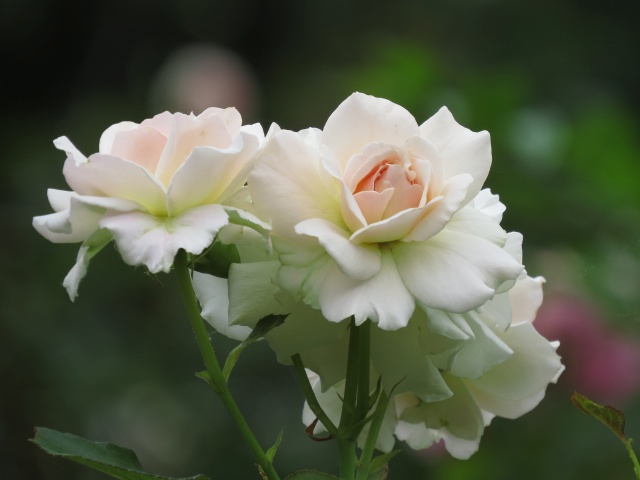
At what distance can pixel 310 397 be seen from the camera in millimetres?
481

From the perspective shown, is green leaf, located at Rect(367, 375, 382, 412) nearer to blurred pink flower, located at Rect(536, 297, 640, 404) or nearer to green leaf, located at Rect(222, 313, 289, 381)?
green leaf, located at Rect(222, 313, 289, 381)

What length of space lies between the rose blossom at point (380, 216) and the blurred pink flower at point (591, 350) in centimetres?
92

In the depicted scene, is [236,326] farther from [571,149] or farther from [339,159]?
[571,149]

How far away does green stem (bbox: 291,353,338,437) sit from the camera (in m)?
0.48

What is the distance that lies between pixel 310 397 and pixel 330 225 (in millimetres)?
81

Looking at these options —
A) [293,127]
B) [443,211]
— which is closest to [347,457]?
[443,211]

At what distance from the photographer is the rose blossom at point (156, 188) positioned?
0.43 meters

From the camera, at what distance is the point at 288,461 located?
1815mm

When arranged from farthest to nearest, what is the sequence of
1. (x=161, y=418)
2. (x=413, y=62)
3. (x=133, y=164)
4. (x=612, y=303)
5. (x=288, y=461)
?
(x=161, y=418) < (x=288, y=461) < (x=413, y=62) < (x=612, y=303) < (x=133, y=164)

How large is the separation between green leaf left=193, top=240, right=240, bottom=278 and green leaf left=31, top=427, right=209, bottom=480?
0.29ft

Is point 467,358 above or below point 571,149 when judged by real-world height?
above

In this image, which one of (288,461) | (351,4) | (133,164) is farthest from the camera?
(351,4)

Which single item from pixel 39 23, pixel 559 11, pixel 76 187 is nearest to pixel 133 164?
pixel 76 187

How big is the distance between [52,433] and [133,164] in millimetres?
130
